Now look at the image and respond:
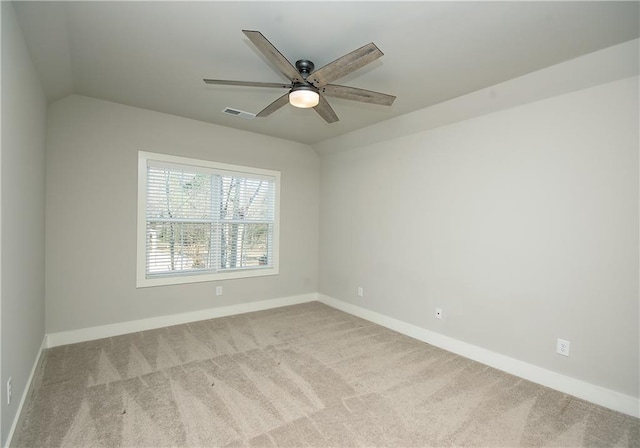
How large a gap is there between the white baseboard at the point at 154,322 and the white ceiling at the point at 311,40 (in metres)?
2.48

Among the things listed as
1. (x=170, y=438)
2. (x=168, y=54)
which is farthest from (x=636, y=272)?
(x=168, y=54)

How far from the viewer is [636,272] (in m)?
2.26

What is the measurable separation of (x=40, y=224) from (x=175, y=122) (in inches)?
72.2

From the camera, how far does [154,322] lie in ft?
12.5

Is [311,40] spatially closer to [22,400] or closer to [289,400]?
[289,400]

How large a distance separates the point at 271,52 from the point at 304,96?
1.52 ft

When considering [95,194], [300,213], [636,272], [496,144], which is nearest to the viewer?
[636,272]

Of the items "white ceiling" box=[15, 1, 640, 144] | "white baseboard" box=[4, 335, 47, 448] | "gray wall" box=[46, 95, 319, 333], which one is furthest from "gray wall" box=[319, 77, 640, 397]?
"white baseboard" box=[4, 335, 47, 448]

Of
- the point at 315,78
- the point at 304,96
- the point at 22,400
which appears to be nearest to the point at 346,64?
the point at 315,78

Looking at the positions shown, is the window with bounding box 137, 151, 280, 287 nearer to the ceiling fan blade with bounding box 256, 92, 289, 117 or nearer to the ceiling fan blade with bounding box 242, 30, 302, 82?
the ceiling fan blade with bounding box 256, 92, 289, 117

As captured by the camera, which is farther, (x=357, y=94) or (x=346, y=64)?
(x=357, y=94)

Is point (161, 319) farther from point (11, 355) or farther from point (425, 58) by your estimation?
point (425, 58)

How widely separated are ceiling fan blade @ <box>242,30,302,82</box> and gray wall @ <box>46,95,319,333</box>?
2442mm

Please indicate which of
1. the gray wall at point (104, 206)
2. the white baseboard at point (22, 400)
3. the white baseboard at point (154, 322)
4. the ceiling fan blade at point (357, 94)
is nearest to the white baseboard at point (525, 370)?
the white baseboard at point (154, 322)
